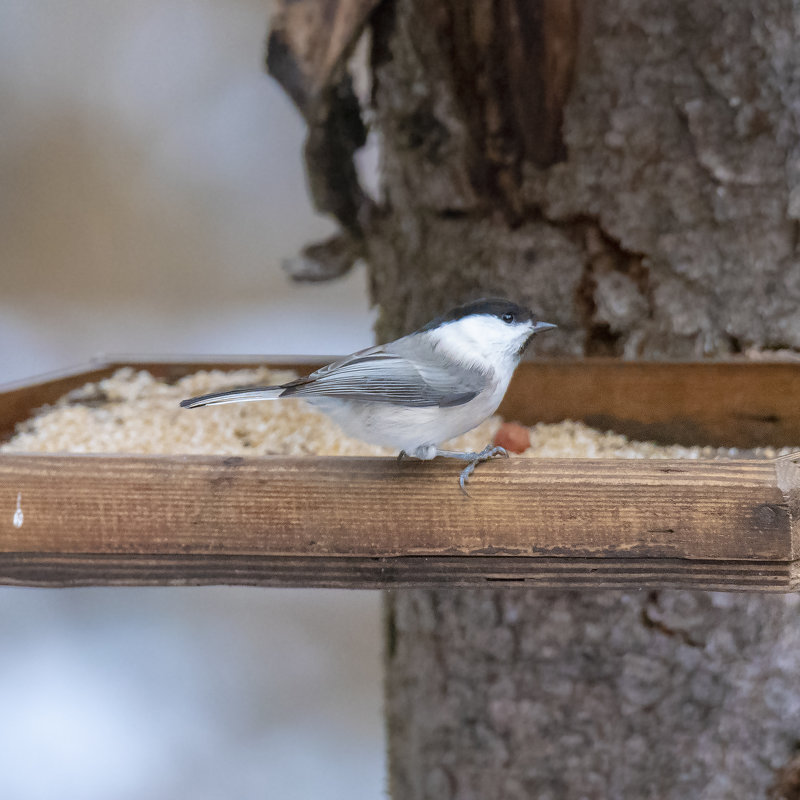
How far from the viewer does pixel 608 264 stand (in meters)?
1.30

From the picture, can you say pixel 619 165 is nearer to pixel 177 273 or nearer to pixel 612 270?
pixel 612 270

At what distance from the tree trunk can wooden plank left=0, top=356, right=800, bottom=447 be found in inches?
6.0

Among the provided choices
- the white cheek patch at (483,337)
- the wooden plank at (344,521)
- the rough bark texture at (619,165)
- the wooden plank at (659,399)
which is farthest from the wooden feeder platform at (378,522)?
the rough bark texture at (619,165)

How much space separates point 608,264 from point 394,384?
60 centimetres

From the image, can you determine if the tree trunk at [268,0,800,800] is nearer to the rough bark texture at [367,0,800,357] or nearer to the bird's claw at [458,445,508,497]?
the rough bark texture at [367,0,800,357]

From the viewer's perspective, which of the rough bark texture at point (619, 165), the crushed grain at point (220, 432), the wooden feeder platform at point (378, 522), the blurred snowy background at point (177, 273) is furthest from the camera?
the blurred snowy background at point (177, 273)

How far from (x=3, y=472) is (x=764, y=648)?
103 centimetres

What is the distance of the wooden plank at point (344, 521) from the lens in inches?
29.3

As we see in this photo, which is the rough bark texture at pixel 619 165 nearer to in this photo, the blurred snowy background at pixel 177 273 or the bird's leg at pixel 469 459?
the bird's leg at pixel 469 459

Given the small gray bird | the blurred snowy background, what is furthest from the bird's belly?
the blurred snowy background

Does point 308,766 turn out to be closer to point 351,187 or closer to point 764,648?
point 764,648

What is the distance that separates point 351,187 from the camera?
4.78 ft

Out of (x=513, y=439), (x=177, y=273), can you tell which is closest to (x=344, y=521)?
(x=513, y=439)

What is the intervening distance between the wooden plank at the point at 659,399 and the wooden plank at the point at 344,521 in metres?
0.42
